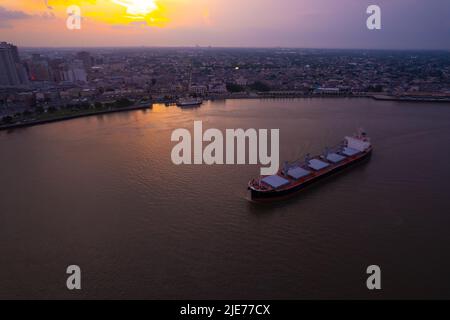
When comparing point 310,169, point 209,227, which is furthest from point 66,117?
point 310,169

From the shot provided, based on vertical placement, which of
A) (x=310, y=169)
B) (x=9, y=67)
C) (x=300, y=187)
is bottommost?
(x=300, y=187)

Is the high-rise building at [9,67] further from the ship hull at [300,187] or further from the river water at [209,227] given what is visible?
the ship hull at [300,187]

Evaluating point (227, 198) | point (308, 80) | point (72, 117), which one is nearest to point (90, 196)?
point (227, 198)

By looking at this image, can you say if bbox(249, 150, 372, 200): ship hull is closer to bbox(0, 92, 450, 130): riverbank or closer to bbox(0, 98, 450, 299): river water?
bbox(0, 98, 450, 299): river water

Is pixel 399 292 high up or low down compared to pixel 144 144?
down

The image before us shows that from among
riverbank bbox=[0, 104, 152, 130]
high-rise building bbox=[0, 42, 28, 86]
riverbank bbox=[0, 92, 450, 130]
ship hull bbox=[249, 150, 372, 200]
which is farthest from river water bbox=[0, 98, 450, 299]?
high-rise building bbox=[0, 42, 28, 86]

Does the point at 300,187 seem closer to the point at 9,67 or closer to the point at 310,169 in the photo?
the point at 310,169

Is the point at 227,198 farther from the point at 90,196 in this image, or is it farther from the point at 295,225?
the point at 90,196

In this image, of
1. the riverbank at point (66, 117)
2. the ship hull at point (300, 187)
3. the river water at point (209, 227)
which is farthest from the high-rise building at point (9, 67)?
the ship hull at point (300, 187)
